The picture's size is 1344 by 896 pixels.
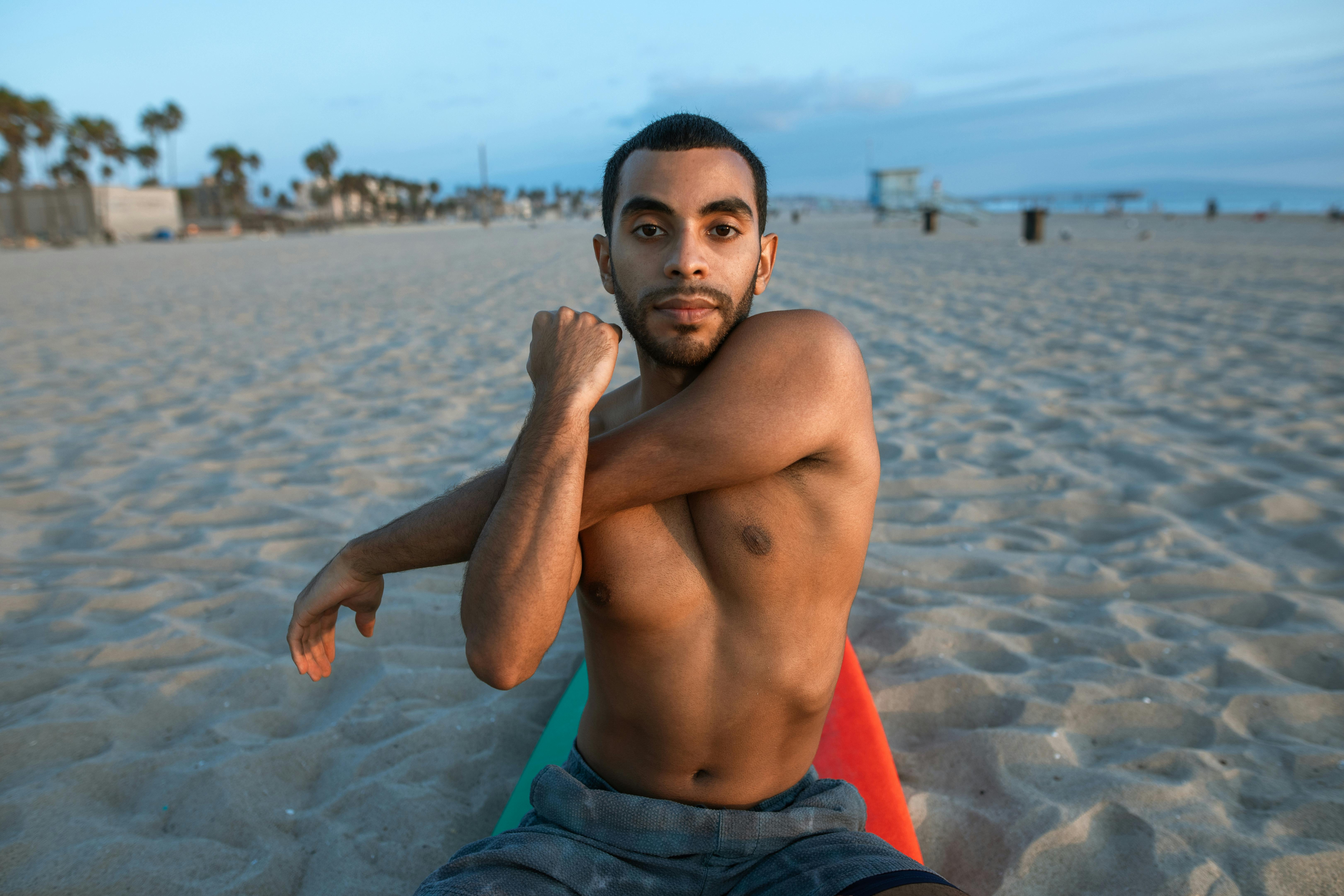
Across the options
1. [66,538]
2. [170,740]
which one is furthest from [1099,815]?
[66,538]

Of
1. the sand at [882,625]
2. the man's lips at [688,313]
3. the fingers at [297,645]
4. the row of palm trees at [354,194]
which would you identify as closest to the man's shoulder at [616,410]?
the man's lips at [688,313]

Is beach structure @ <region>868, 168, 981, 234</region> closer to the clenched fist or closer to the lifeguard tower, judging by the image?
the lifeguard tower

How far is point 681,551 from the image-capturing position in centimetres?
153

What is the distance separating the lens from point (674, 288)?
1.51 m

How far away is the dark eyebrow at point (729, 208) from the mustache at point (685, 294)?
0.46 ft

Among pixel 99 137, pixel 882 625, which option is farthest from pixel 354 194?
pixel 882 625

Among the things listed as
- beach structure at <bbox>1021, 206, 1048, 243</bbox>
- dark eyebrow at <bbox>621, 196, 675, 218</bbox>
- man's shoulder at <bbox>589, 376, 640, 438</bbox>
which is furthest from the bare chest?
beach structure at <bbox>1021, 206, 1048, 243</bbox>

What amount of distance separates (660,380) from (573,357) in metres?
0.21

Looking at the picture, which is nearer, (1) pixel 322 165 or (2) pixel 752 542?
(2) pixel 752 542

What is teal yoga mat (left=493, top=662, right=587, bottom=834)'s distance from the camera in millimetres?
1972

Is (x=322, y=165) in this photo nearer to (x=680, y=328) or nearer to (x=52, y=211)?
(x=52, y=211)

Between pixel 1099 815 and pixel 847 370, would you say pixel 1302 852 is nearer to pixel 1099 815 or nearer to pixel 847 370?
pixel 1099 815

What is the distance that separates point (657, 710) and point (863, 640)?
1542mm

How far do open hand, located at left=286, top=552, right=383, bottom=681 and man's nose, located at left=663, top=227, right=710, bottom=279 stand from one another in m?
0.84
